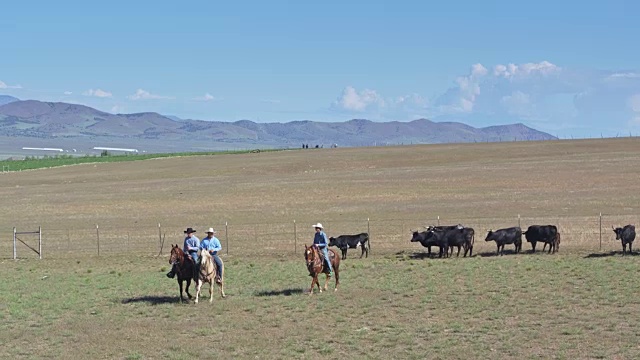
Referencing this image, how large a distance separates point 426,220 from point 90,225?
60.5 ft

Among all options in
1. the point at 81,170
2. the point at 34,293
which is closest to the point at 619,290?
the point at 34,293

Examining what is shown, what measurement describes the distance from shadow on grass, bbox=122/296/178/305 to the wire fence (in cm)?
1241

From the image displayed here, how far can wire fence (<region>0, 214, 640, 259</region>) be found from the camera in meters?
39.6

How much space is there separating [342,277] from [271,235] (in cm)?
1370

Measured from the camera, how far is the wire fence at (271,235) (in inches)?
1559

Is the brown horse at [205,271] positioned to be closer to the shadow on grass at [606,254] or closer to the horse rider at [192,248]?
the horse rider at [192,248]

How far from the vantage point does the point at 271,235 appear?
142ft

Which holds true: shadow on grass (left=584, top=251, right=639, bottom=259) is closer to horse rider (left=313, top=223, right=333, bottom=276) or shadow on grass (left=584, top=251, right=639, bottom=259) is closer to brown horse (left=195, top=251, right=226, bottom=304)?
horse rider (left=313, top=223, right=333, bottom=276)

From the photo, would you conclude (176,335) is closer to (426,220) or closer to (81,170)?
(426,220)

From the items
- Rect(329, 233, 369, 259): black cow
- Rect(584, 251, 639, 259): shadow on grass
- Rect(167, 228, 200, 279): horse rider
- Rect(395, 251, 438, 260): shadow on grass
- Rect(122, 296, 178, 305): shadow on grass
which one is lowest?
Rect(122, 296, 178, 305): shadow on grass

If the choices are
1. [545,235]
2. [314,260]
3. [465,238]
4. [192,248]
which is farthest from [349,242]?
[192,248]

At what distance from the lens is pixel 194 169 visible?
88.6 meters

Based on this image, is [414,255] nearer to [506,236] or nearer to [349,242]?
[349,242]

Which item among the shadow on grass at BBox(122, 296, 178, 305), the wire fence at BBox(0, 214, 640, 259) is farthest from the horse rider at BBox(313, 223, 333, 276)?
the wire fence at BBox(0, 214, 640, 259)
